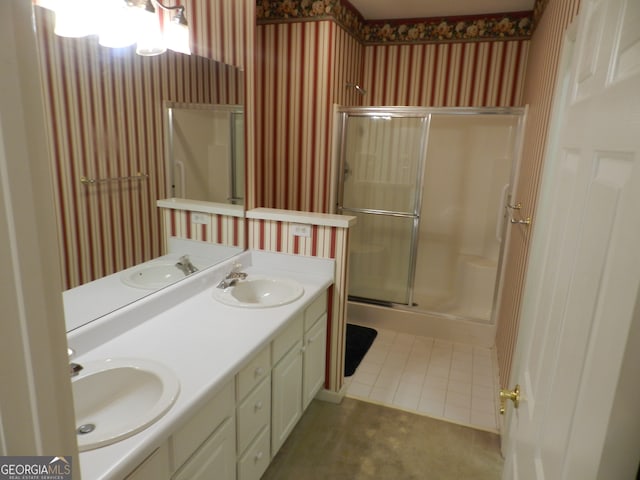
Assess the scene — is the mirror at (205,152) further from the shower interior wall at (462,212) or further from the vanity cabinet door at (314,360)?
the shower interior wall at (462,212)

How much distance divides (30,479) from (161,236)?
1482 millimetres

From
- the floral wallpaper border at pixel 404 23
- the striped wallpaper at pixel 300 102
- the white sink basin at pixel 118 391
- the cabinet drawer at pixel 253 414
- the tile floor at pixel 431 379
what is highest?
the floral wallpaper border at pixel 404 23

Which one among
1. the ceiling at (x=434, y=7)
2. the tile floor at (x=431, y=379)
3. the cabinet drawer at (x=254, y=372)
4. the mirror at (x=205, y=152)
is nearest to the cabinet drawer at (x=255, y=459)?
the cabinet drawer at (x=254, y=372)

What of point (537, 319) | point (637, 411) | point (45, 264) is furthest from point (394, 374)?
point (45, 264)

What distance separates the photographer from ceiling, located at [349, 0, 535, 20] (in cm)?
327

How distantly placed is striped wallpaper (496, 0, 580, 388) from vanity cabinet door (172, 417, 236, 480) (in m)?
1.64

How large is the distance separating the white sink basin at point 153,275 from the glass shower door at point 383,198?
80.2 inches

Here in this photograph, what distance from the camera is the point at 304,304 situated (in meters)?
2.00

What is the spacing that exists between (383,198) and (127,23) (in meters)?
2.63

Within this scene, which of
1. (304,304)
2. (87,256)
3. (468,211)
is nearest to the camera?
(87,256)

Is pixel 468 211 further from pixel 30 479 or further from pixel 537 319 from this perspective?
pixel 30 479

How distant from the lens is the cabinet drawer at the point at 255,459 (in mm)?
1615

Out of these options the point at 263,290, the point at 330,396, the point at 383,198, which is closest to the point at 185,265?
the point at 263,290

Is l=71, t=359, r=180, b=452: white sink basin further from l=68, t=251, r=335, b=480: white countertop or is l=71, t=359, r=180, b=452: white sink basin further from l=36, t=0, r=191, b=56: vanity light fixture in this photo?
l=36, t=0, r=191, b=56: vanity light fixture
